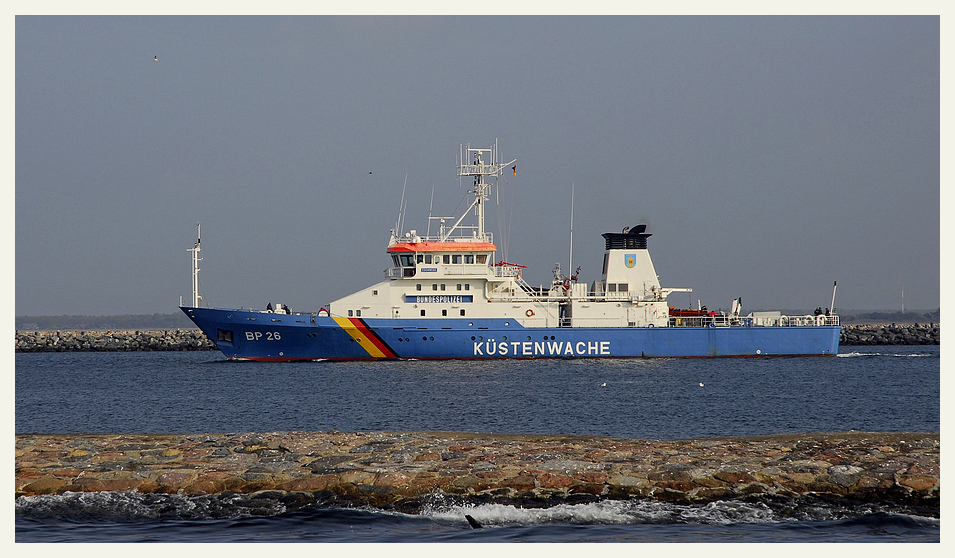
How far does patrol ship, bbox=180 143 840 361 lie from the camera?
3206 centimetres

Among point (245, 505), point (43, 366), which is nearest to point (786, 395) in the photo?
point (245, 505)

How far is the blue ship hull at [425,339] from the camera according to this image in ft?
105

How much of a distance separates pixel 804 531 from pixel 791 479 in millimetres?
1201

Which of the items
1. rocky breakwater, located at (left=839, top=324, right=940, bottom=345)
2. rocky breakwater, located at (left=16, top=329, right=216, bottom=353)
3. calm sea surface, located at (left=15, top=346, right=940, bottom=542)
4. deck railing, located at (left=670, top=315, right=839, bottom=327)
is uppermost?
deck railing, located at (left=670, top=315, right=839, bottom=327)

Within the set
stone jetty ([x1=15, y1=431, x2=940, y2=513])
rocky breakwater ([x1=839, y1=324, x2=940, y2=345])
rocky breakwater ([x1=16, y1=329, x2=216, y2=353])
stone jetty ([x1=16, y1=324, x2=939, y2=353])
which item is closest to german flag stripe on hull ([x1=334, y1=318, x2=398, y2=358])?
stone jetty ([x1=15, y1=431, x2=940, y2=513])

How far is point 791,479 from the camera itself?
9188 millimetres

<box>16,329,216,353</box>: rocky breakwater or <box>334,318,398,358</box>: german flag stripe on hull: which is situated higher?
<box>334,318,398,358</box>: german flag stripe on hull

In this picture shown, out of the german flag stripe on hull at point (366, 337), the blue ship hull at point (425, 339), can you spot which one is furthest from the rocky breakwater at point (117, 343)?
the german flag stripe on hull at point (366, 337)

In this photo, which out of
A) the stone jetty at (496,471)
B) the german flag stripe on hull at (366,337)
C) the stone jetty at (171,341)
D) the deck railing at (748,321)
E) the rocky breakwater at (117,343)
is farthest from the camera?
the stone jetty at (171,341)

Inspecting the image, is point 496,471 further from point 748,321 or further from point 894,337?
point 894,337

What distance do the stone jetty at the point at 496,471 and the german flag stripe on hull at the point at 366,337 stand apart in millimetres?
20327

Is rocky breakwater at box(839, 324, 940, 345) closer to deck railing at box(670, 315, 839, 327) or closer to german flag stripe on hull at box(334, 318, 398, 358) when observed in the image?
deck railing at box(670, 315, 839, 327)

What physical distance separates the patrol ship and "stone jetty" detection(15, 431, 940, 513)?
20.7 m

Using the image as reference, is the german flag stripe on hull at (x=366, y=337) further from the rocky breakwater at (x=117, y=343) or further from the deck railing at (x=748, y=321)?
the rocky breakwater at (x=117, y=343)
